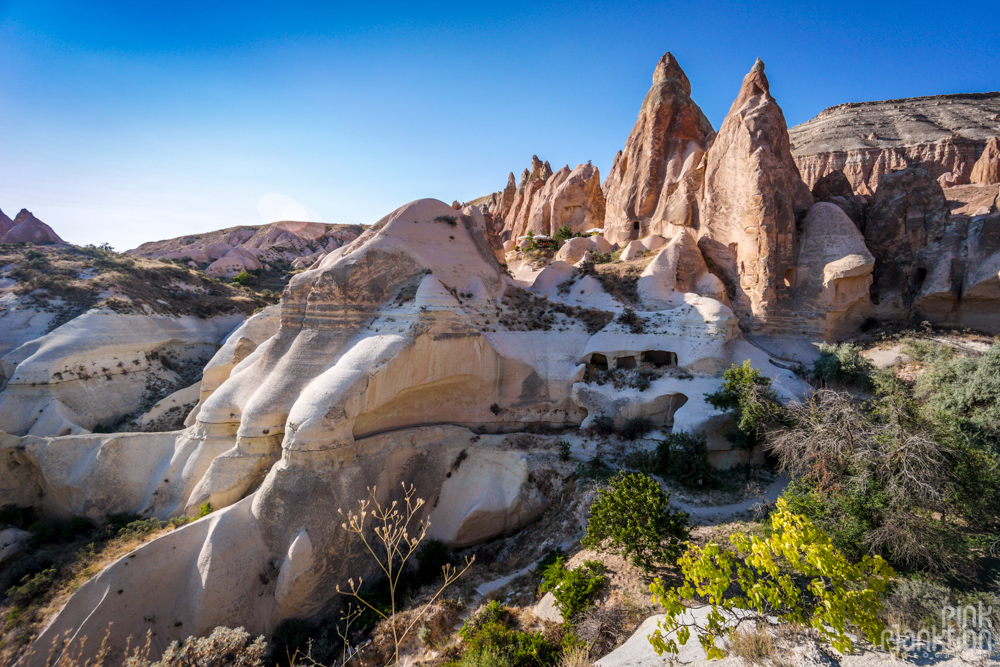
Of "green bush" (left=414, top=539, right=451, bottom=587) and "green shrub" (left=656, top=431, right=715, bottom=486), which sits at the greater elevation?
"green shrub" (left=656, top=431, right=715, bottom=486)

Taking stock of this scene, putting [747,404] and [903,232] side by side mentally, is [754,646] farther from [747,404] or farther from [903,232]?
[903,232]

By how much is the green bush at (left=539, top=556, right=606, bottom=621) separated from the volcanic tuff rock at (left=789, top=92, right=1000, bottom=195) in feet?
130

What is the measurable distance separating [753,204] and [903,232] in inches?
312

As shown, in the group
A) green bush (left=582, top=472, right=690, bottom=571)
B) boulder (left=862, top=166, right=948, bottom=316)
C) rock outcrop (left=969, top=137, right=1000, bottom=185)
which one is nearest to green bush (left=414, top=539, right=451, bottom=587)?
green bush (left=582, top=472, right=690, bottom=571)

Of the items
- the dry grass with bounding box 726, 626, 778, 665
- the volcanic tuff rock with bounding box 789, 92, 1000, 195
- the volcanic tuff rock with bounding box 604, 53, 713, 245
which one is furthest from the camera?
the volcanic tuff rock with bounding box 789, 92, 1000, 195

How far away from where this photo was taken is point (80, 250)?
29625 mm

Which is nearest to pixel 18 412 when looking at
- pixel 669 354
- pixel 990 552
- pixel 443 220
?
pixel 443 220

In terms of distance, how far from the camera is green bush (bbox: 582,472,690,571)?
8.54m

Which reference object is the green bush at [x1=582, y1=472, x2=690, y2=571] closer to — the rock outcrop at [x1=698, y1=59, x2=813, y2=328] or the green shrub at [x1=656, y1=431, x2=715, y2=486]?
the green shrub at [x1=656, y1=431, x2=715, y2=486]

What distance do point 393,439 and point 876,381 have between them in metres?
17.6

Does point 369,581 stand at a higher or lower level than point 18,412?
lower

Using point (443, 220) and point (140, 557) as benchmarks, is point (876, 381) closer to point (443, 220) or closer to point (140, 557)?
point (443, 220)

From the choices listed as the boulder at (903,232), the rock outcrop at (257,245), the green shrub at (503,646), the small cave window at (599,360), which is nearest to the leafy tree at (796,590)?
the green shrub at (503,646)

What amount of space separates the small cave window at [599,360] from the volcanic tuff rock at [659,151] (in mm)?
12799
